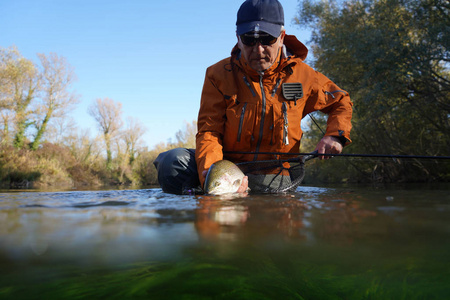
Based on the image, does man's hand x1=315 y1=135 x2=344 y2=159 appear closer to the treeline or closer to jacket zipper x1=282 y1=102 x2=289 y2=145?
jacket zipper x1=282 y1=102 x2=289 y2=145

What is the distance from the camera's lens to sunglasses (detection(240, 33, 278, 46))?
3275 millimetres

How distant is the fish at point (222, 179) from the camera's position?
8.97 feet

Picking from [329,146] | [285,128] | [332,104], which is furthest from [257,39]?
[329,146]

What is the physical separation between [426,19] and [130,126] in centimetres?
3114

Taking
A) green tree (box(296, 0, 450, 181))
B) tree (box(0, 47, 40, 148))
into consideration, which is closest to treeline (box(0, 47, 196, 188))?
tree (box(0, 47, 40, 148))

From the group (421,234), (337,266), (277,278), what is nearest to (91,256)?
(277,278)

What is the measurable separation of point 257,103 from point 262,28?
731 mm

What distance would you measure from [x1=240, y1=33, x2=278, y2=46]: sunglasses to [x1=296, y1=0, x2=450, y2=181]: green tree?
8.72 meters

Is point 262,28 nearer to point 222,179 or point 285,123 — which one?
point 285,123

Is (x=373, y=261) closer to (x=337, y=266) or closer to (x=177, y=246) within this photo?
(x=337, y=266)

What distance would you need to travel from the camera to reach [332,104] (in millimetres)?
3877

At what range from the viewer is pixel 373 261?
0.80m

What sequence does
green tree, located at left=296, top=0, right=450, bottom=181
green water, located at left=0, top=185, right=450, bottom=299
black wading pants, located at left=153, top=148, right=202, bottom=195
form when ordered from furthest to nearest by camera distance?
green tree, located at left=296, top=0, right=450, bottom=181, black wading pants, located at left=153, top=148, right=202, bottom=195, green water, located at left=0, top=185, right=450, bottom=299

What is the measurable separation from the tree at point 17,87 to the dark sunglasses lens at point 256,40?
2474 centimetres
